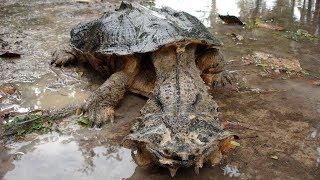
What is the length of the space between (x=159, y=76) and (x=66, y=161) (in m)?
1.24

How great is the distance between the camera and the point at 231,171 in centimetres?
292

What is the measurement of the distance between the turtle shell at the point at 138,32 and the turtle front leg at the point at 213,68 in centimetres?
17

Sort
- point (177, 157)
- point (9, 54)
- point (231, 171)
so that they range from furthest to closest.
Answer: point (9, 54), point (231, 171), point (177, 157)

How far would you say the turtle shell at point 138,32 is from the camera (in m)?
3.84

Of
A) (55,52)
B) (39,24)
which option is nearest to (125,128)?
(55,52)

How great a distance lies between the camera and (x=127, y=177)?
285 cm

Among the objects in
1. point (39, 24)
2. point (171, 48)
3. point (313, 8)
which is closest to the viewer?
point (171, 48)

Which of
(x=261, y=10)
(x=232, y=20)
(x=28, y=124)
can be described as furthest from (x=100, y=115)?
(x=261, y=10)

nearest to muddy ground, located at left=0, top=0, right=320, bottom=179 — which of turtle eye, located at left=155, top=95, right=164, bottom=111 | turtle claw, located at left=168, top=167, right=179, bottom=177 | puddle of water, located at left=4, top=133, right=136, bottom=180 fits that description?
puddle of water, located at left=4, top=133, right=136, bottom=180

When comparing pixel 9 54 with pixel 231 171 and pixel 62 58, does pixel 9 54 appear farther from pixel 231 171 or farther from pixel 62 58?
pixel 231 171

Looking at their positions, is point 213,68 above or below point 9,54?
below

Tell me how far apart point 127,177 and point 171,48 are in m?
1.53

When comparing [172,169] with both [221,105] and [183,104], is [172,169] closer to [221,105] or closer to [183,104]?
[183,104]

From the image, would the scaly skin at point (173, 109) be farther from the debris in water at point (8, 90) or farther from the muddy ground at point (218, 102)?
the debris in water at point (8, 90)
